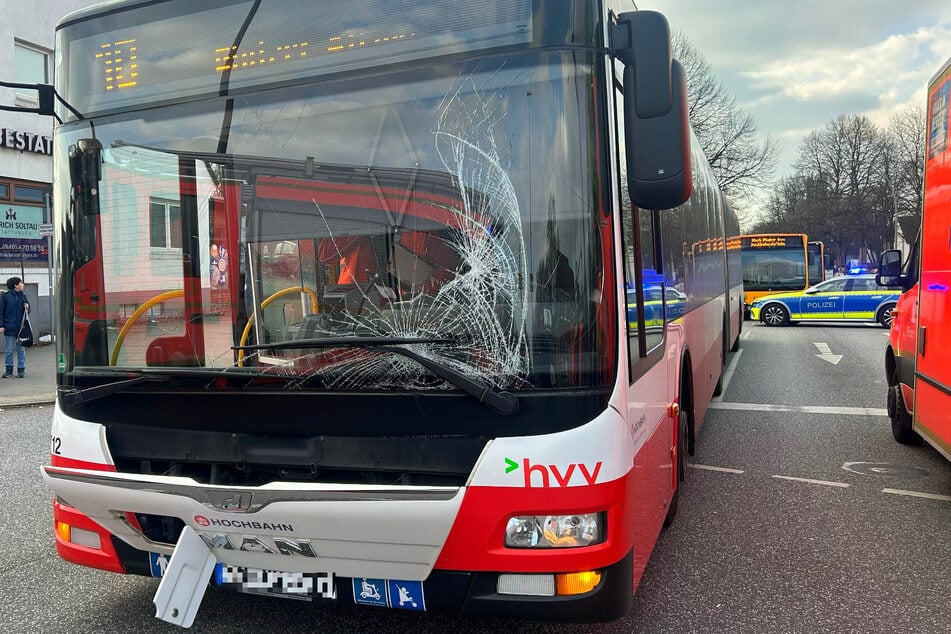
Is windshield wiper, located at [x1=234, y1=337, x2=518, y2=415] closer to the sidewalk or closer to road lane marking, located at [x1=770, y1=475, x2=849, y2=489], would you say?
road lane marking, located at [x1=770, y1=475, x2=849, y2=489]

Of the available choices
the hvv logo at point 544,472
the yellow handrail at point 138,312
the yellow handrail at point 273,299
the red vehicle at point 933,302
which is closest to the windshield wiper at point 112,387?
the yellow handrail at point 138,312

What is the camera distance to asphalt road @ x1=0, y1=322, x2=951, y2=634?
3.57 metres

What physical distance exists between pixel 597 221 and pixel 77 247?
2.20 meters

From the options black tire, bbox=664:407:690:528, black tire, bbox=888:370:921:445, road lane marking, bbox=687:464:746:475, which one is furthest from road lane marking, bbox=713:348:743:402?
black tire, bbox=664:407:690:528

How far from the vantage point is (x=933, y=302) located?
5.27 m

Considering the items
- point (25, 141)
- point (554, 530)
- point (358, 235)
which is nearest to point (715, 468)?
point (554, 530)

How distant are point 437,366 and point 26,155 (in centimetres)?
1955

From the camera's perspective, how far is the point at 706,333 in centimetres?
703

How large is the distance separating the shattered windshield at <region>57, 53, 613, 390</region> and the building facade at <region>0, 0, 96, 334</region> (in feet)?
55.7

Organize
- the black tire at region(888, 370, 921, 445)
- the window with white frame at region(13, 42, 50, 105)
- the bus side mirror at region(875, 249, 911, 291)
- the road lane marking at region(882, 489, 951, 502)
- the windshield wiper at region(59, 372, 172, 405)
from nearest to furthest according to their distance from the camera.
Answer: the windshield wiper at region(59, 372, 172, 405) → the road lane marking at region(882, 489, 951, 502) → the bus side mirror at region(875, 249, 911, 291) → the black tire at region(888, 370, 921, 445) → the window with white frame at region(13, 42, 50, 105)

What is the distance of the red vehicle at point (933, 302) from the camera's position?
501 centimetres

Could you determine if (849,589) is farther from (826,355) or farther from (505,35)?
(826,355)

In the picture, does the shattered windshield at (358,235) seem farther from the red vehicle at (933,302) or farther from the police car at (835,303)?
the police car at (835,303)

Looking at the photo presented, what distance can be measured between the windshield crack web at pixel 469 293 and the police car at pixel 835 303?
2212cm
